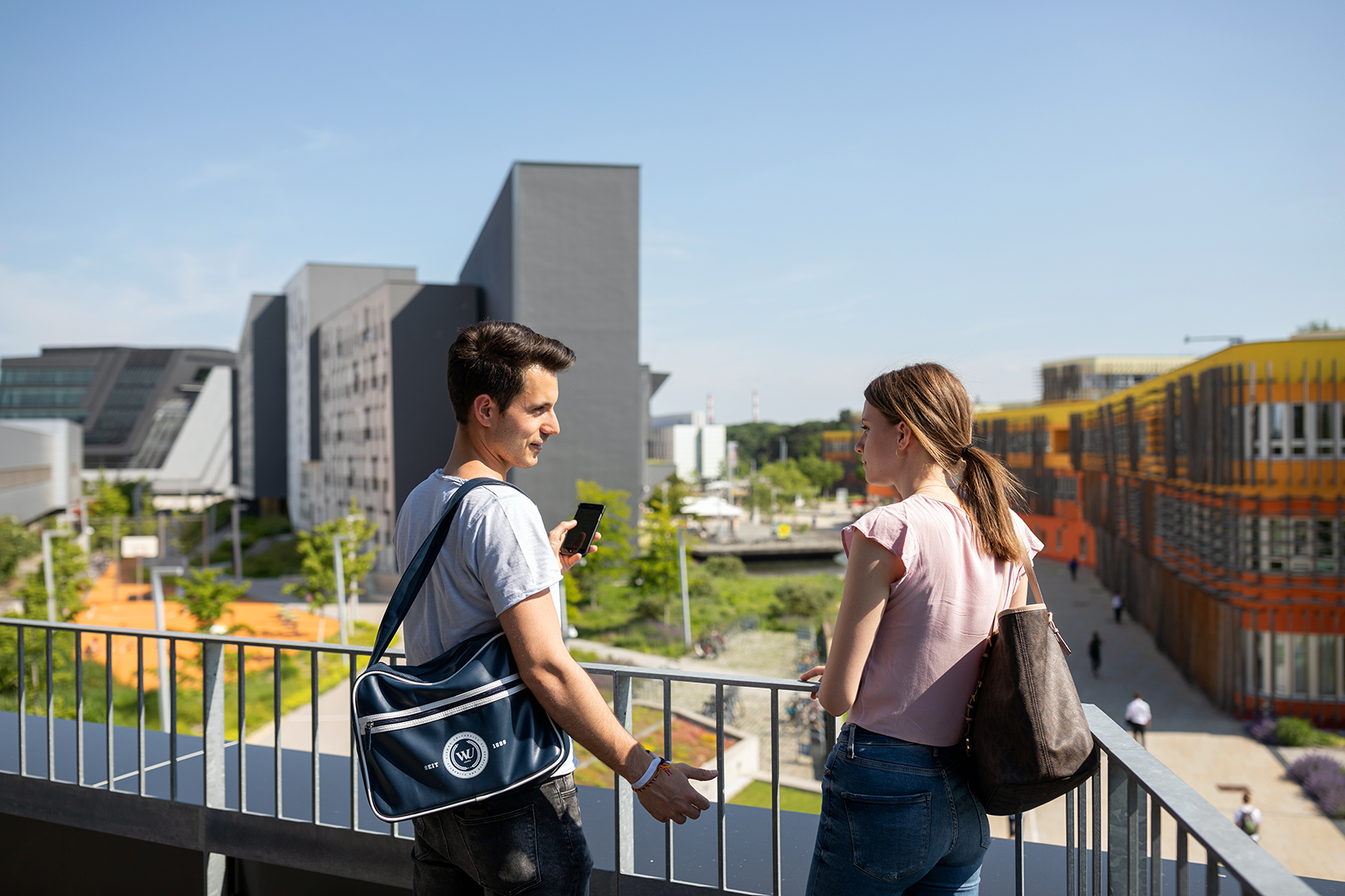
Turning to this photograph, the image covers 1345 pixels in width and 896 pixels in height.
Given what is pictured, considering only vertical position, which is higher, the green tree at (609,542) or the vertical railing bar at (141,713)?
the vertical railing bar at (141,713)

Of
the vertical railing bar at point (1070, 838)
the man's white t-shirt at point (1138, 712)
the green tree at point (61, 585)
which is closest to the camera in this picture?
the vertical railing bar at point (1070, 838)

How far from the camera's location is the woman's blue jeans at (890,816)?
5.45 feet

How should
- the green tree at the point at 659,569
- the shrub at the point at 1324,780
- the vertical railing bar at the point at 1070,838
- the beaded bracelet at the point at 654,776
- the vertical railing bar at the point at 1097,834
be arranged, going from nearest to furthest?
the beaded bracelet at the point at 654,776, the vertical railing bar at the point at 1097,834, the vertical railing bar at the point at 1070,838, the shrub at the point at 1324,780, the green tree at the point at 659,569

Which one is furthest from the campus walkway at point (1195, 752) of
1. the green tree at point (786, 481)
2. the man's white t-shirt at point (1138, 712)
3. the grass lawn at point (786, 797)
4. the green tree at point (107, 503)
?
the green tree at point (107, 503)

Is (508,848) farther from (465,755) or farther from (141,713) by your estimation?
(141,713)

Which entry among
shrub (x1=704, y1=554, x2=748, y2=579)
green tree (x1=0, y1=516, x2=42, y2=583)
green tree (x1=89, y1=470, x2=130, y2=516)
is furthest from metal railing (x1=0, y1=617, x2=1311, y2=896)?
green tree (x1=89, y1=470, x2=130, y2=516)

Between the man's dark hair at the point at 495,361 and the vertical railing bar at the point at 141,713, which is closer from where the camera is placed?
the man's dark hair at the point at 495,361

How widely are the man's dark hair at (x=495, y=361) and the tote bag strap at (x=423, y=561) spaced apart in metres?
0.18

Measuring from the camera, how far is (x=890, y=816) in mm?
1665

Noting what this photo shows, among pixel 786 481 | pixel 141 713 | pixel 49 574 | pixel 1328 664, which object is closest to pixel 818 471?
pixel 786 481

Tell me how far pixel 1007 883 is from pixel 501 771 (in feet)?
5.72

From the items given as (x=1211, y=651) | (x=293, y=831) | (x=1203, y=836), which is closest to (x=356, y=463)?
(x=1211, y=651)

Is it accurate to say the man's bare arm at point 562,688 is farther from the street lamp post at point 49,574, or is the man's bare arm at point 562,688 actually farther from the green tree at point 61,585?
the green tree at point 61,585

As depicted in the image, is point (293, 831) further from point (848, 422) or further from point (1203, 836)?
point (848, 422)
